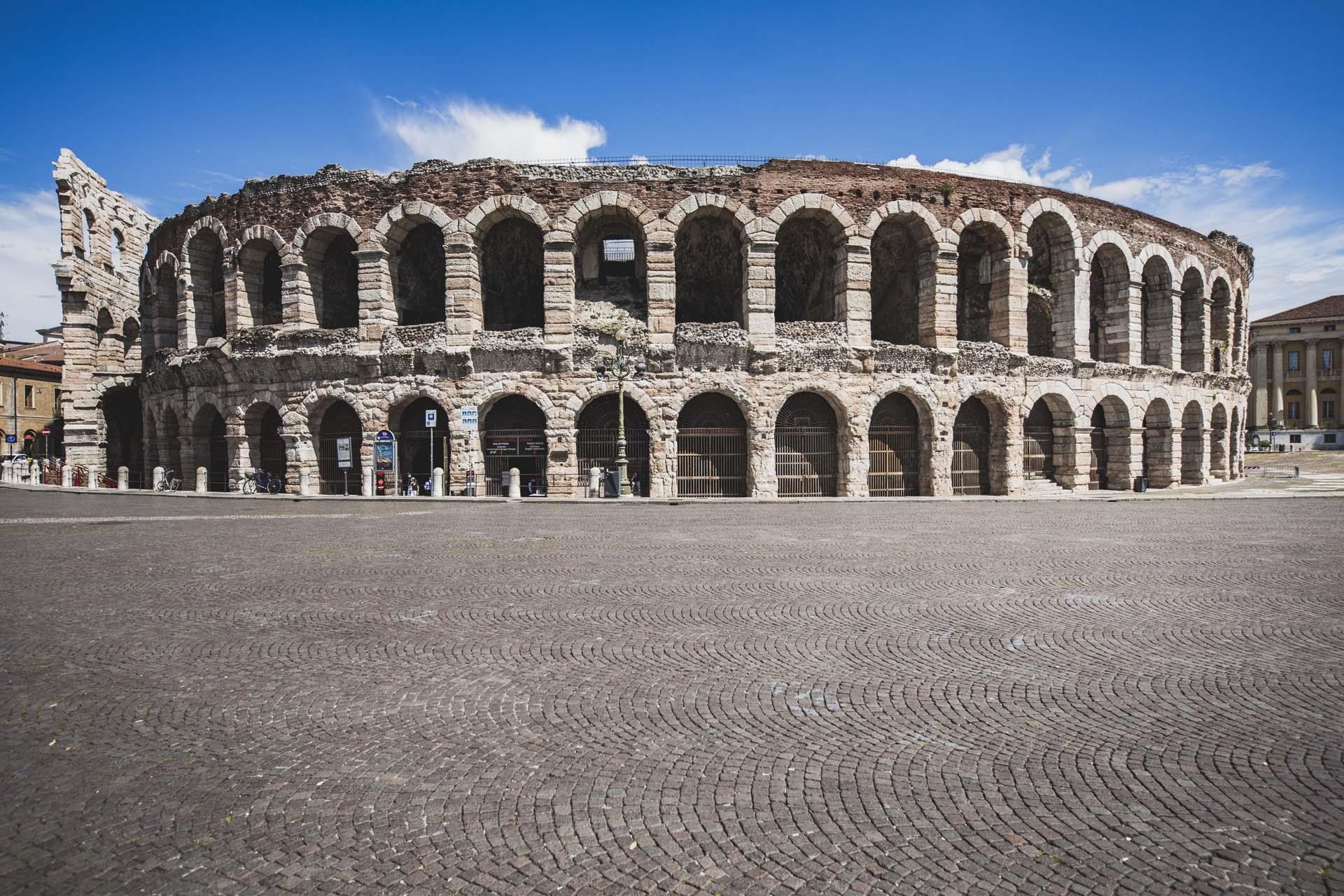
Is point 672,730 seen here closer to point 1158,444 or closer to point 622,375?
point 622,375

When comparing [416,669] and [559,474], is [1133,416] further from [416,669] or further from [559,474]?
[416,669]

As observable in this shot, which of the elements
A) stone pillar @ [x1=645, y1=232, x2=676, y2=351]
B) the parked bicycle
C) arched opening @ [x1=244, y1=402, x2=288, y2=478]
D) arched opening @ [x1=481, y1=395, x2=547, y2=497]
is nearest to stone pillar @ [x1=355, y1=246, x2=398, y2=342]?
arched opening @ [x1=481, y1=395, x2=547, y2=497]

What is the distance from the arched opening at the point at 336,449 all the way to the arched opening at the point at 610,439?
7.78m

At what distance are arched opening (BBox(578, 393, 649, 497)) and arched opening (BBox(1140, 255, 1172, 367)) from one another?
1952 centimetres

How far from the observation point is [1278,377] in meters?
65.9

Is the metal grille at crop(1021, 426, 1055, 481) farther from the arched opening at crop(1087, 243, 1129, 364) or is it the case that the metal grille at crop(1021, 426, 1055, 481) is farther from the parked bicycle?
the parked bicycle

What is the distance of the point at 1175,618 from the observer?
6586 millimetres

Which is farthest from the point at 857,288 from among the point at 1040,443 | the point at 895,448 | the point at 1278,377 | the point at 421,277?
the point at 1278,377

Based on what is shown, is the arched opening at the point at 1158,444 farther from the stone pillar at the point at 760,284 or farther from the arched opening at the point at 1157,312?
the stone pillar at the point at 760,284

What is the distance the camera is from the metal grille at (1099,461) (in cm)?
2538

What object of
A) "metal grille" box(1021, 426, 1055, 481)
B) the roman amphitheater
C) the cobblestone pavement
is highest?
the roman amphitheater

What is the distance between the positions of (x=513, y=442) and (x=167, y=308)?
16.6 meters

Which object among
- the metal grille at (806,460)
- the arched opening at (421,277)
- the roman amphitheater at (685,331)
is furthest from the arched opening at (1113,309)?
the arched opening at (421,277)

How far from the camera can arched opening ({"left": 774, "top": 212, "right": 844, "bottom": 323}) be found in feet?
77.3
